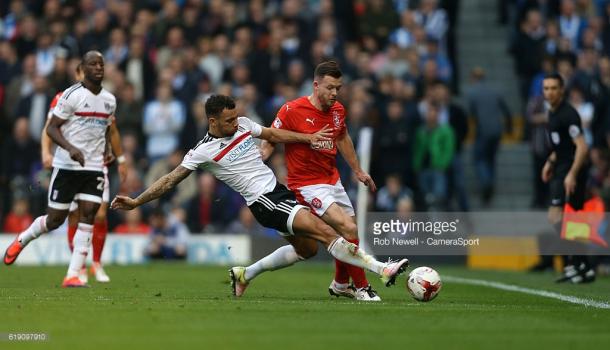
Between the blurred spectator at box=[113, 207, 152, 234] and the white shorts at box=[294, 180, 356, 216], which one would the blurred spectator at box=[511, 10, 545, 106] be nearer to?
the blurred spectator at box=[113, 207, 152, 234]

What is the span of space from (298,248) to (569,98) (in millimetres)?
11384

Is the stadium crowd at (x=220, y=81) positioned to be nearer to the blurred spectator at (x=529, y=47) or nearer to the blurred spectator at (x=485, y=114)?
the blurred spectator at (x=485, y=114)

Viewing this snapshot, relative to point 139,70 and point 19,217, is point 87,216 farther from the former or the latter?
point 139,70

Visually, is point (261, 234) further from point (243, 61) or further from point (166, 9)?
point (166, 9)

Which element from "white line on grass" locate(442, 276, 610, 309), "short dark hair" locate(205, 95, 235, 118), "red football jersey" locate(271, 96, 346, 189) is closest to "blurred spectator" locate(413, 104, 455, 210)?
"white line on grass" locate(442, 276, 610, 309)

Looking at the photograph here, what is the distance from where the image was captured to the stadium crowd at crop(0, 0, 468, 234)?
22.8m

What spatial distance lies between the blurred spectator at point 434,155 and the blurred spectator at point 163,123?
4.31 metres

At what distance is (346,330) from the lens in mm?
9555

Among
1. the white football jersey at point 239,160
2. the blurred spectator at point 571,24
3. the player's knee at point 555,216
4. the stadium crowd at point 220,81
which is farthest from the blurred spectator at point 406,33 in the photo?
the white football jersey at point 239,160

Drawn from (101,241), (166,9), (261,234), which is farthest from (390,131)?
(101,241)

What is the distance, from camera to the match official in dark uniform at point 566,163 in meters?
16.4

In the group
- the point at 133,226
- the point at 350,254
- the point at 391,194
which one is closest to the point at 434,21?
the point at 391,194

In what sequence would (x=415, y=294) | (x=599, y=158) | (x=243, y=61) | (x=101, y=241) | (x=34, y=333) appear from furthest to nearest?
1. (x=243, y=61)
2. (x=599, y=158)
3. (x=101, y=241)
4. (x=415, y=294)
5. (x=34, y=333)

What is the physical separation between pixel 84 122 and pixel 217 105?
279 centimetres
